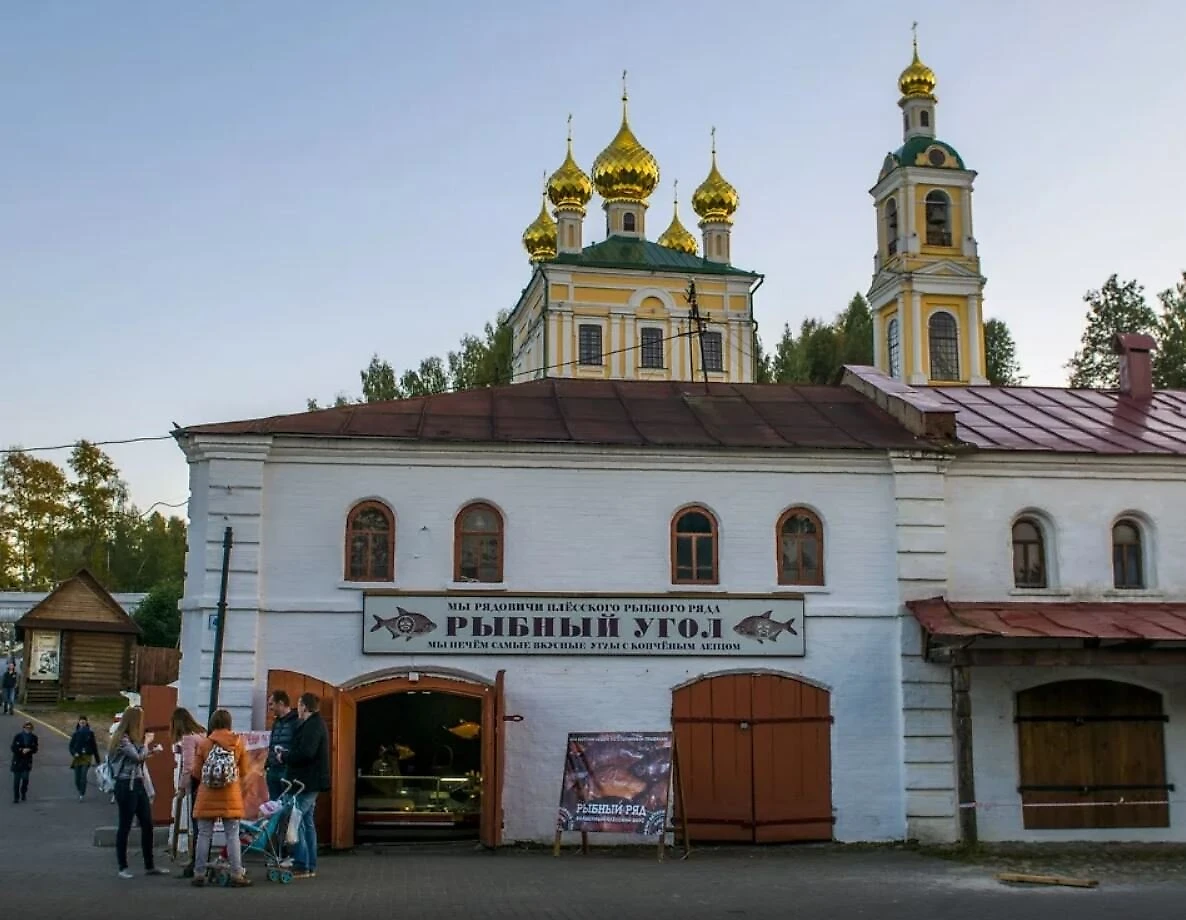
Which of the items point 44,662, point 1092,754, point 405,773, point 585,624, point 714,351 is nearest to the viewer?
point 585,624

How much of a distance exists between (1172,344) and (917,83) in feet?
53.0

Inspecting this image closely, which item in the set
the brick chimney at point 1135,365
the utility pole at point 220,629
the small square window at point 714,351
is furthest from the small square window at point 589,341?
the utility pole at point 220,629

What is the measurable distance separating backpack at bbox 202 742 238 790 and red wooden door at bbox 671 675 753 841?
6.70 m

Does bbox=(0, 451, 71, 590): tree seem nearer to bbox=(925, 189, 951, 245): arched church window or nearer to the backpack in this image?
bbox=(925, 189, 951, 245): arched church window

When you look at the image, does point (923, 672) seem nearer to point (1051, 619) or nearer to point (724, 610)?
point (1051, 619)

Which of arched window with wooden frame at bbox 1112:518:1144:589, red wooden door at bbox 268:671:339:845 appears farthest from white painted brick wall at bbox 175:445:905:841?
arched window with wooden frame at bbox 1112:518:1144:589

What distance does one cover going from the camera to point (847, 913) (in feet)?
38.5

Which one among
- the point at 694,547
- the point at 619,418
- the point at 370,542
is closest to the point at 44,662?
the point at 370,542

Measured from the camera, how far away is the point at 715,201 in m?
53.3

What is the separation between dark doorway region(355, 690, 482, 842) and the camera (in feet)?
55.8

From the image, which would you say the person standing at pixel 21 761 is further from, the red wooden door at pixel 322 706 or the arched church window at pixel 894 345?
the arched church window at pixel 894 345

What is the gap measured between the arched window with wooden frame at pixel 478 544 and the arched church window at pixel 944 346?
27362 millimetres

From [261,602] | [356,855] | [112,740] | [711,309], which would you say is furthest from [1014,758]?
[711,309]

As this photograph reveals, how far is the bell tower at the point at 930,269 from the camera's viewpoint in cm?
4125
